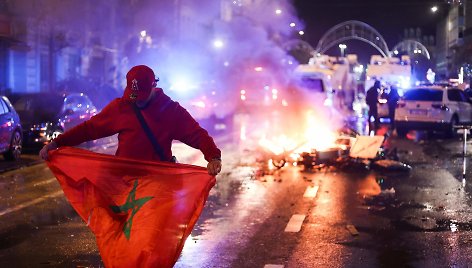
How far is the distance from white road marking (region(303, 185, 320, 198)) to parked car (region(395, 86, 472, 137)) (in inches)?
483

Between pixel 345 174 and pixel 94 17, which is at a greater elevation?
pixel 94 17

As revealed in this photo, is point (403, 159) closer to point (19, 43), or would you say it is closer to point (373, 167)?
point (373, 167)

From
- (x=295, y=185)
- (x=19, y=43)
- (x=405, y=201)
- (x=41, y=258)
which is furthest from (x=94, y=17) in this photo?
(x=41, y=258)

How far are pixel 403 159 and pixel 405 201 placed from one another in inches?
247

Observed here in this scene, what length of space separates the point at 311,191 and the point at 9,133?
23.7 ft

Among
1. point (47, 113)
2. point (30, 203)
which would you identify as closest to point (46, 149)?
point (30, 203)

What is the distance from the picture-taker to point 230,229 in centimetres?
819

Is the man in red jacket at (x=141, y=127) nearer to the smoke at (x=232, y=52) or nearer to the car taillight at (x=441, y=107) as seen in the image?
the car taillight at (x=441, y=107)

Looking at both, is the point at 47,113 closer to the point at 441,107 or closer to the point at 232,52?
the point at 441,107

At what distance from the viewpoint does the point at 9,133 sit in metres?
14.9

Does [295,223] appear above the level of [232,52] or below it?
below

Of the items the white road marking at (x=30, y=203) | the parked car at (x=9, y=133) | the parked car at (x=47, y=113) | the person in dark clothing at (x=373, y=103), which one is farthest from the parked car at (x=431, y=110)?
the white road marking at (x=30, y=203)

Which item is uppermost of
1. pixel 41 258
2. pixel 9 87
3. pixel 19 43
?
pixel 19 43

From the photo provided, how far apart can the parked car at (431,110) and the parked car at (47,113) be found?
1054cm
